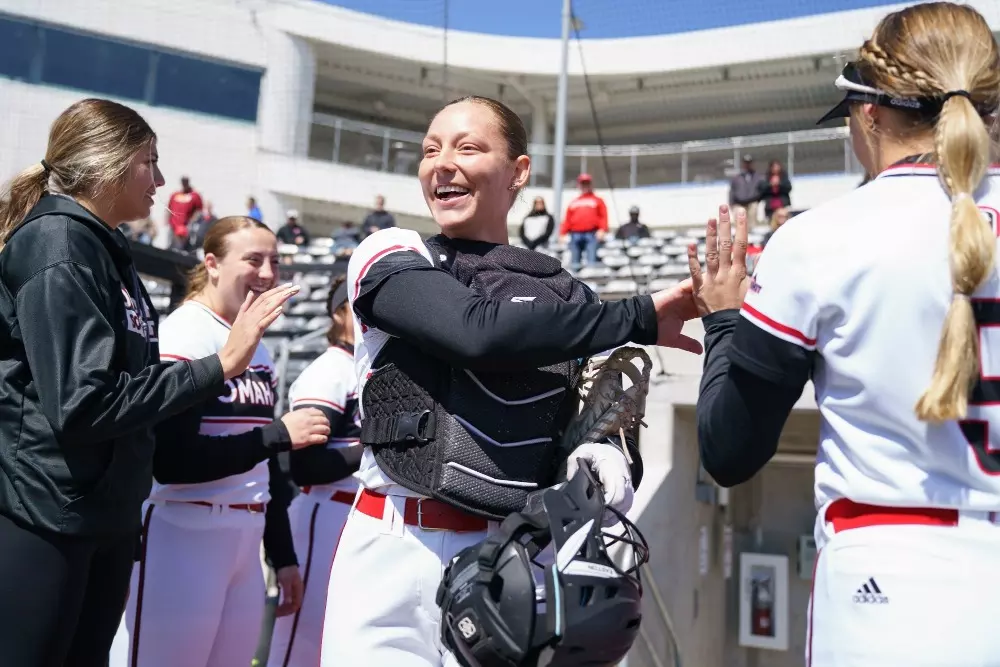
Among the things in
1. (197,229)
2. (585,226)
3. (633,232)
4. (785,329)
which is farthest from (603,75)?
(785,329)

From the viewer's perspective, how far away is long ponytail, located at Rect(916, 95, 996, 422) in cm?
131

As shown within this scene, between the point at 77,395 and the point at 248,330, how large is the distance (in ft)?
1.48

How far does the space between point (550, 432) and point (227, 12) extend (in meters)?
24.0

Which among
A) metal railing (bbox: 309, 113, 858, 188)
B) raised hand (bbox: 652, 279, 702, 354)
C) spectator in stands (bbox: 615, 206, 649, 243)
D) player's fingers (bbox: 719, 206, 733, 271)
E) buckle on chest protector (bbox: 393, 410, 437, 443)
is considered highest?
metal railing (bbox: 309, 113, 858, 188)

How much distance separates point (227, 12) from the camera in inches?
920

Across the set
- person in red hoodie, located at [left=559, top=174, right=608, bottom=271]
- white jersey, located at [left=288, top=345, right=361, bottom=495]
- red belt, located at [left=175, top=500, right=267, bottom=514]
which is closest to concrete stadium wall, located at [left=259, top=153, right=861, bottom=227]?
person in red hoodie, located at [left=559, top=174, right=608, bottom=271]

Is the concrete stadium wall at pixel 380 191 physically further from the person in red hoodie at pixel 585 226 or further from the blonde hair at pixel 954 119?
the blonde hair at pixel 954 119

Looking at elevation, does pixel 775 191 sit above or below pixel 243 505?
above

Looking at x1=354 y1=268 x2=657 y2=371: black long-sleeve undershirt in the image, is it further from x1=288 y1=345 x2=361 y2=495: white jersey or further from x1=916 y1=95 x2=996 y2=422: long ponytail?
x1=288 y1=345 x2=361 y2=495: white jersey

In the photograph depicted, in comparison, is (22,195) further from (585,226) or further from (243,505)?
(585,226)

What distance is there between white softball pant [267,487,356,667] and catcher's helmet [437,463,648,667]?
2399 millimetres

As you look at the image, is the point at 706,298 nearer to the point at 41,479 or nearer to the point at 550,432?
the point at 550,432

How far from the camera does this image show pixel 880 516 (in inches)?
54.9

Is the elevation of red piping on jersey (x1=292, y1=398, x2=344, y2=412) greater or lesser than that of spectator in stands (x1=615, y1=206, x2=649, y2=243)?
lesser
